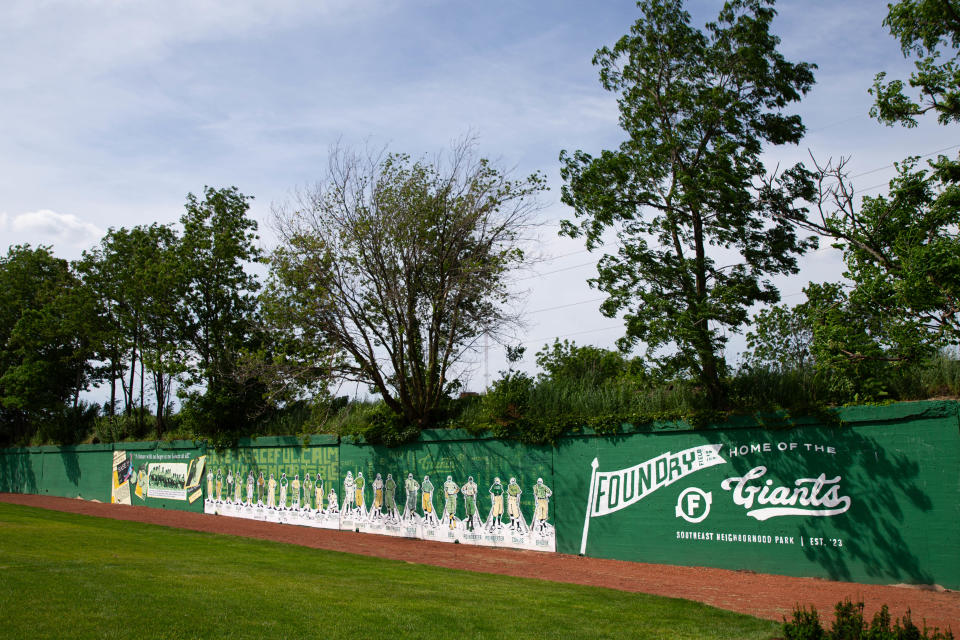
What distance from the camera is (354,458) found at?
22281mm

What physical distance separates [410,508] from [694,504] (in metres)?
8.76

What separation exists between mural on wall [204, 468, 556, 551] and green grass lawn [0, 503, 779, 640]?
4.36m

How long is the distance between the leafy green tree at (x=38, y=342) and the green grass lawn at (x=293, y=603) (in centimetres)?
2462

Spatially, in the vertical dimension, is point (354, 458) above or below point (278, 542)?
above

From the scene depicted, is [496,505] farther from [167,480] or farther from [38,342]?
[38,342]

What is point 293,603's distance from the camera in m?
8.94

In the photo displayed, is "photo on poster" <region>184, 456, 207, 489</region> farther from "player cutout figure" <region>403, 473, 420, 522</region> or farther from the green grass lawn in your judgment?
the green grass lawn

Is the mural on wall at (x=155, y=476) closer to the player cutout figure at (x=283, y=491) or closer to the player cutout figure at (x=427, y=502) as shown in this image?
the player cutout figure at (x=283, y=491)

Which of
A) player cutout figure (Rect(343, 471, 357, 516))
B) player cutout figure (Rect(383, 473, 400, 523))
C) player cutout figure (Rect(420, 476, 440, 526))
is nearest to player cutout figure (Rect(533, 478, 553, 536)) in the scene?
player cutout figure (Rect(420, 476, 440, 526))

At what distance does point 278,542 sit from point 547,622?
11495 millimetres

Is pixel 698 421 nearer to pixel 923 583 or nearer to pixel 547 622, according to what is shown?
pixel 923 583

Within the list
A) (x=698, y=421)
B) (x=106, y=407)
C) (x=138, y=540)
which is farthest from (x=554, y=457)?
(x=106, y=407)

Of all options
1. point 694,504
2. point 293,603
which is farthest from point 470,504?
point 293,603

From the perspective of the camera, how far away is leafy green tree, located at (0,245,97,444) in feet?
115
